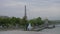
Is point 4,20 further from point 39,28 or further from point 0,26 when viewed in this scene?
point 39,28

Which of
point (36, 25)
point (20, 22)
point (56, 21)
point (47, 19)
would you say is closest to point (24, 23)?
point (20, 22)

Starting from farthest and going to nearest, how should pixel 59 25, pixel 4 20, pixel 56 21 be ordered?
1. pixel 4 20
2. pixel 59 25
3. pixel 56 21

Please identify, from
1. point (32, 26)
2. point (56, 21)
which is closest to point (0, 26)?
point (32, 26)

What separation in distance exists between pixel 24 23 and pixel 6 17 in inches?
21.9

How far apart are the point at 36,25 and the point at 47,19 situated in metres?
0.43

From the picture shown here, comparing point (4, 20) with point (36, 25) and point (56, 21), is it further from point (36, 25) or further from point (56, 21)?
point (56, 21)

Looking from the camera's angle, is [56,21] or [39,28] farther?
[39,28]

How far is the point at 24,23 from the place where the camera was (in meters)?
3.62

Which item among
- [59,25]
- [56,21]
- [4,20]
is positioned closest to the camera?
[56,21]

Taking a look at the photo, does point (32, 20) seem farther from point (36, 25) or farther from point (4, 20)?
point (4, 20)

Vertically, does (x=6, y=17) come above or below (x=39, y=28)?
above

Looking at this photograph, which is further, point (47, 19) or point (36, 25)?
point (36, 25)

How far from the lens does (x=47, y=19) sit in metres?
3.54

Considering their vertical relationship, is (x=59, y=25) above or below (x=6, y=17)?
below
